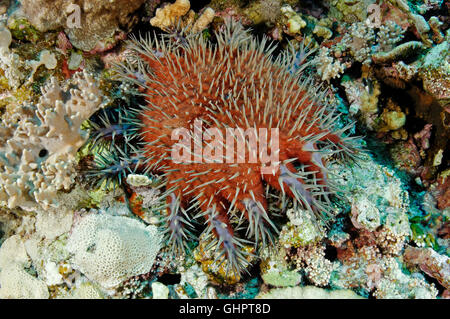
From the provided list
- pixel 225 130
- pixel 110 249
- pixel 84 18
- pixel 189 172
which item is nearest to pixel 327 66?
pixel 225 130

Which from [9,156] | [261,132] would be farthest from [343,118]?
[9,156]

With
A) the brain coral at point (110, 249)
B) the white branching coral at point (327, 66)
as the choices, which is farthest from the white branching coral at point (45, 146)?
the white branching coral at point (327, 66)

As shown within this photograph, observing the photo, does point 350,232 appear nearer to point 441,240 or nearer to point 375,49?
point 441,240

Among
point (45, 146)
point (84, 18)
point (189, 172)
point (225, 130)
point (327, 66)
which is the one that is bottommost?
point (189, 172)

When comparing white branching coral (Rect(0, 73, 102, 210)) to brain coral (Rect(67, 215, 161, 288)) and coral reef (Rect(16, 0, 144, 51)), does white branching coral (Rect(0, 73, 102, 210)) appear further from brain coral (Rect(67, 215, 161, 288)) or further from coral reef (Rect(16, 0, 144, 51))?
coral reef (Rect(16, 0, 144, 51))

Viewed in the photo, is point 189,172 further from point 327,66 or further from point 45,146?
point 327,66
